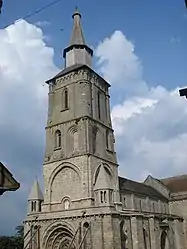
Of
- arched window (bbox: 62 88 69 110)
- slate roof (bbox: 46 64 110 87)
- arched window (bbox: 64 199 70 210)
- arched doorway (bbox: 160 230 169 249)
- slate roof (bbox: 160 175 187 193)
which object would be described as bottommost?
arched doorway (bbox: 160 230 169 249)

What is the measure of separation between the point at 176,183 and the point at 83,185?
96.4 ft

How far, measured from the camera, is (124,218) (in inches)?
1419

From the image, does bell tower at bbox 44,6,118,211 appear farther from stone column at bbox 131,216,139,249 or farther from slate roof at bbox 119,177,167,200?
slate roof at bbox 119,177,167,200

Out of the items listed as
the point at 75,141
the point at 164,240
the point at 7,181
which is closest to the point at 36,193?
the point at 75,141

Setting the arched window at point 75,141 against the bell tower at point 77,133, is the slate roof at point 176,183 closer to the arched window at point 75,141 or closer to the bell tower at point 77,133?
the bell tower at point 77,133

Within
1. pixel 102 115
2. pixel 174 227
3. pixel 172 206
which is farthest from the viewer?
pixel 172 206

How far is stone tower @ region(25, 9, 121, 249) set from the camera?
33.4 meters

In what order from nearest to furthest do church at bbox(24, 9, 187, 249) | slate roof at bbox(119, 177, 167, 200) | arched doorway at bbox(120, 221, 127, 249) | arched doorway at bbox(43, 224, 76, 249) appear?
church at bbox(24, 9, 187, 249) < arched doorway at bbox(120, 221, 127, 249) < arched doorway at bbox(43, 224, 76, 249) < slate roof at bbox(119, 177, 167, 200)

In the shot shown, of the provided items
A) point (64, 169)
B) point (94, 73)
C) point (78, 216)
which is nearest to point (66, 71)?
point (94, 73)

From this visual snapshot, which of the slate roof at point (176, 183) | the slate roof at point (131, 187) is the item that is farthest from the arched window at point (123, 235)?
the slate roof at point (176, 183)

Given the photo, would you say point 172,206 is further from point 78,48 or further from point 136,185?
point 78,48

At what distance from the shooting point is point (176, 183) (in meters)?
59.1

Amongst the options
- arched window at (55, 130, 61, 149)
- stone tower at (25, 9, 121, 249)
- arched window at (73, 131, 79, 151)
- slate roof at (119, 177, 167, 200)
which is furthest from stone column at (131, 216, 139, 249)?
arched window at (55, 130, 61, 149)

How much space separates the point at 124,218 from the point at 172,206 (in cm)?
2136
